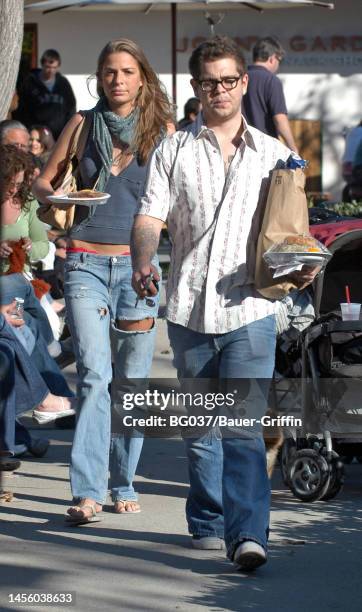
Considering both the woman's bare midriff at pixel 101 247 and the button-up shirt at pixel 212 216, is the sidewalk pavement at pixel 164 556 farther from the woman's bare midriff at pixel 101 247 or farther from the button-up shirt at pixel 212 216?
the woman's bare midriff at pixel 101 247

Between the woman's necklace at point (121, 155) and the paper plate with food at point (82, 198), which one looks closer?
the paper plate with food at point (82, 198)

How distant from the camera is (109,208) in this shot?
5.97 m

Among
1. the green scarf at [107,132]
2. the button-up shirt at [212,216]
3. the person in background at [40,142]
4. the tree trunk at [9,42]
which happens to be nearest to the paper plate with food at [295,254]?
the button-up shirt at [212,216]

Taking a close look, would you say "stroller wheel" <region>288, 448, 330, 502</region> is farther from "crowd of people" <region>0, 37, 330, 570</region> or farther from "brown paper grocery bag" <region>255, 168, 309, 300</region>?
"brown paper grocery bag" <region>255, 168, 309, 300</region>

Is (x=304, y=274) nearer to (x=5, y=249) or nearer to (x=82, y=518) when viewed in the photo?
(x=82, y=518)

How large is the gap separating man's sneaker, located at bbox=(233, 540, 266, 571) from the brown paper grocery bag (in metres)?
0.91

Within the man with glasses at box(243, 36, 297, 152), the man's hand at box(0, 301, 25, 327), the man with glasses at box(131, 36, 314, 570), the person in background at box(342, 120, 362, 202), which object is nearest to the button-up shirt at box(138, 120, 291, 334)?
the man with glasses at box(131, 36, 314, 570)

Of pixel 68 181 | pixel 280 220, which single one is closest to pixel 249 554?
pixel 280 220

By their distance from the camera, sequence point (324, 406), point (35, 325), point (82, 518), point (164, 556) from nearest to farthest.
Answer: point (164, 556) < point (82, 518) < point (324, 406) < point (35, 325)

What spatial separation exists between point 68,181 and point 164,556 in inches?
67.4

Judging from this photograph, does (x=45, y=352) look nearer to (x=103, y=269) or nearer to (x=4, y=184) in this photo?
(x=4, y=184)

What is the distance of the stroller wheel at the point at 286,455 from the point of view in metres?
6.22

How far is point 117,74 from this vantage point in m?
5.99

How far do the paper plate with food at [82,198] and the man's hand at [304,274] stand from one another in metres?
1.05
